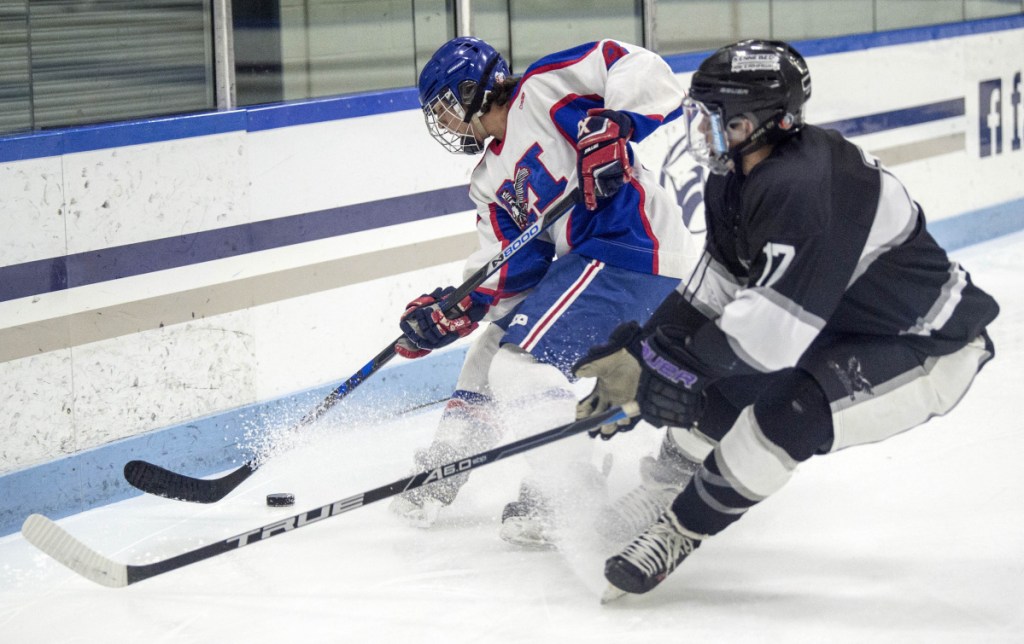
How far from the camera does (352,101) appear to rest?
338 cm

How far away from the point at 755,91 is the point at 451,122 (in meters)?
0.78

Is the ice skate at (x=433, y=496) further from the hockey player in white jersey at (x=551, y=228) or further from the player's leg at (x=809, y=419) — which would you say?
the player's leg at (x=809, y=419)

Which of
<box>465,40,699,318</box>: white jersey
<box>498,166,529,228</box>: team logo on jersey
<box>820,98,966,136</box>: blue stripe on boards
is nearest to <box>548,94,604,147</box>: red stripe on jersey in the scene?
<box>465,40,699,318</box>: white jersey

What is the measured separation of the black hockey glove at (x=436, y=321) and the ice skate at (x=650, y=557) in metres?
0.75

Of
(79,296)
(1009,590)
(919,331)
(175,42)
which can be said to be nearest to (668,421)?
(919,331)

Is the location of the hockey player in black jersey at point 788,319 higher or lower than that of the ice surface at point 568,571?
higher

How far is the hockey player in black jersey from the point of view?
195cm

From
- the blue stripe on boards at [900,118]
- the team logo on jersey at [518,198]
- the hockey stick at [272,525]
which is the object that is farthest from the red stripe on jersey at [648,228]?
the blue stripe on boards at [900,118]

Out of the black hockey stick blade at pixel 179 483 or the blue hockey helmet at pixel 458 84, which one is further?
the black hockey stick blade at pixel 179 483

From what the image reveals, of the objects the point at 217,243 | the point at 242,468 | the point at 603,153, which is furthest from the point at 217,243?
the point at 603,153

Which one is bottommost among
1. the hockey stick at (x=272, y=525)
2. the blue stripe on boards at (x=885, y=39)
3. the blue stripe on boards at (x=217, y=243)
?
the hockey stick at (x=272, y=525)

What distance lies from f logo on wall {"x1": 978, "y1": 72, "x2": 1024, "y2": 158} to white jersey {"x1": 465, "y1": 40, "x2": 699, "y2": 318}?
333 centimetres

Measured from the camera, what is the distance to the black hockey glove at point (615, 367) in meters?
2.21

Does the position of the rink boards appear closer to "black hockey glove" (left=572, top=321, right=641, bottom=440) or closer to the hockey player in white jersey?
the hockey player in white jersey
